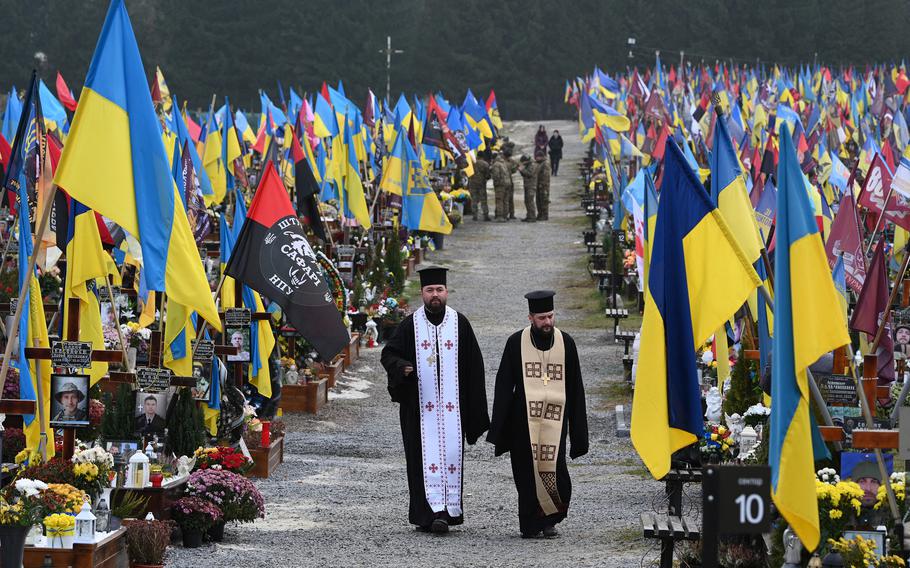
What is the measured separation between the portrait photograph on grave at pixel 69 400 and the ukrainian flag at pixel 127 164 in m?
0.71

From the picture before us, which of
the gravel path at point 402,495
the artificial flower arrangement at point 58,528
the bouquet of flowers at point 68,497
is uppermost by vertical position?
the bouquet of flowers at point 68,497

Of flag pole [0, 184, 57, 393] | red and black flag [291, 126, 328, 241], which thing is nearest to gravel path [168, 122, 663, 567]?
flag pole [0, 184, 57, 393]

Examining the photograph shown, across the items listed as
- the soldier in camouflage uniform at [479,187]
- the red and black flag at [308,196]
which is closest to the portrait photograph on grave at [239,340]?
the red and black flag at [308,196]

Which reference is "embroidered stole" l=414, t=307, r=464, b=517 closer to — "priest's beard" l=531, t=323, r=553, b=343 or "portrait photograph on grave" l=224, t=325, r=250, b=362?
"priest's beard" l=531, t=323, r=553, b=343

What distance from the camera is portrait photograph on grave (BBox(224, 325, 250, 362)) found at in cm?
1406

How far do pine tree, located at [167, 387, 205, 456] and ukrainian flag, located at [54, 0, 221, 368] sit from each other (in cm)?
190

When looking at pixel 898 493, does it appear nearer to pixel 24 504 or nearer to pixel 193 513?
pixel 193 513

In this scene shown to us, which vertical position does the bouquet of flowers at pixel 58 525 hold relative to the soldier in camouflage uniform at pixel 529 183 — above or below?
below

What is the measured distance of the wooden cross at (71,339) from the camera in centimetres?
1055

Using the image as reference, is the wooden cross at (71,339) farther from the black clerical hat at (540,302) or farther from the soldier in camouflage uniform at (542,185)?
the soldier in camouflage uniform at (542,185)

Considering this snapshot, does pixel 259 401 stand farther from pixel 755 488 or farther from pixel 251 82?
pixel 251 82

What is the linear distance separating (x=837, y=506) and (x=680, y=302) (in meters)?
1.37

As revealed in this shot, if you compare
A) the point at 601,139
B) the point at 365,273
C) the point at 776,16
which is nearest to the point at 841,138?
the point at 601,139

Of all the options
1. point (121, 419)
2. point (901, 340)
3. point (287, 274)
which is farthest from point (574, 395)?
point (901, 340)
